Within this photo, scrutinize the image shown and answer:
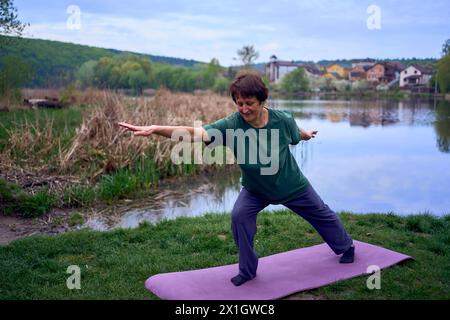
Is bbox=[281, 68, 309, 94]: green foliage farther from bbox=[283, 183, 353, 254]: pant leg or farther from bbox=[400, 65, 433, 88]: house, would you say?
bbox=[283, 183, 353, 254]: pant leg

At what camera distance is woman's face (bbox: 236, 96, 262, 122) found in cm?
370

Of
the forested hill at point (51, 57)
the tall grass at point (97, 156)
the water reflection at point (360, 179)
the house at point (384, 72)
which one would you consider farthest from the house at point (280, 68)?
the tall grass at point (97, 156)

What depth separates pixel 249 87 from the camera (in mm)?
3662

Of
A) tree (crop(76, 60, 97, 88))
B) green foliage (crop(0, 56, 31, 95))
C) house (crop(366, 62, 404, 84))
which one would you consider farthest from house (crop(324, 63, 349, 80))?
green foliage (crop(0, 56, 31, 95))

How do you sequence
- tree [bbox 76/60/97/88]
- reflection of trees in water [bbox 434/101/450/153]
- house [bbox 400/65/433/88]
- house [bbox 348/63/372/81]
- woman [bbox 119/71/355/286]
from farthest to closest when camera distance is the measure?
house [bbox 348/63/372/81], house [bbox 400/65/433/88], tree [bbox 76/60/97/88], reflection of trees in water [bbox 434/101/450/153], woman [bbox 119/71/355/286]

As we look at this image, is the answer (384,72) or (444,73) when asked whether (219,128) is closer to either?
(444,73)

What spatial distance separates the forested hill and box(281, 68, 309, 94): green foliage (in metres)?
22.6

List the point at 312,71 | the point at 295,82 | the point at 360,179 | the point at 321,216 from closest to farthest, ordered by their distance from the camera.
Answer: the point at 321,216 < the point at 360,179 < the point at 295,82 < the point at 312,71

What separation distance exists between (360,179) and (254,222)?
24.9 feet

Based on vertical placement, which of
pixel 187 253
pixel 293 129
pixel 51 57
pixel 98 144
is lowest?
pixel 187 253

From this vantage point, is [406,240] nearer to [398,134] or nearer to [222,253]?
[222,253]

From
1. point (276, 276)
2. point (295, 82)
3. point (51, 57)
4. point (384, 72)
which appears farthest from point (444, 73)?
point (276, 276)

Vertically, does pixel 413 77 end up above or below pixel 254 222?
above

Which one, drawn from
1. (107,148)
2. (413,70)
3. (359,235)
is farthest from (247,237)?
(413,70)
